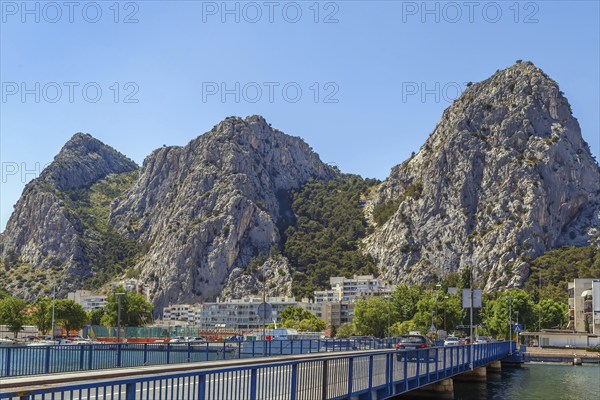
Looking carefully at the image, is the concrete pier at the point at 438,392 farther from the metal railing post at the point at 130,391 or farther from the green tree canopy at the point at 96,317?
the green tree canopy at the point at 96,317

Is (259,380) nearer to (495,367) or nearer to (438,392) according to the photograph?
(438,392)

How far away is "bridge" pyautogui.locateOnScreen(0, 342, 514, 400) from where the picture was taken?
568 inches

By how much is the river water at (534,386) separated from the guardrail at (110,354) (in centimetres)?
1463

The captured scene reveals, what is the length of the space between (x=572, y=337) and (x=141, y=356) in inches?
4410

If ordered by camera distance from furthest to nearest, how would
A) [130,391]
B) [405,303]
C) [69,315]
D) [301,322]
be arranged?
[405,303] → [301,322] → [69,315] → [130,391]

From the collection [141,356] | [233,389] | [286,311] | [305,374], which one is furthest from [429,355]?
[286,311]

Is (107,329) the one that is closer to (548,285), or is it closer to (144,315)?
(144,315)

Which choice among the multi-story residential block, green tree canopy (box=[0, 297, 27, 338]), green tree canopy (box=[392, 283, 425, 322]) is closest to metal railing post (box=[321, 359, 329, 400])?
green tree canopy (box=[0, 297, 27, 338])

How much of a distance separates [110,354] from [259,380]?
20815mm

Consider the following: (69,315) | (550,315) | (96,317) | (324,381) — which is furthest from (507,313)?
(324,381)

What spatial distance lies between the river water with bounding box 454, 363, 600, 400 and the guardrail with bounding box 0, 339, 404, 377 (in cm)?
1463

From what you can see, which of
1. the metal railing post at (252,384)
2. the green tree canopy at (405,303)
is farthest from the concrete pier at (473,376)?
the green tree canopy at (405,303)

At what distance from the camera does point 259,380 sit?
20.1 metres

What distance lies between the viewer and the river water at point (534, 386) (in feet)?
186
